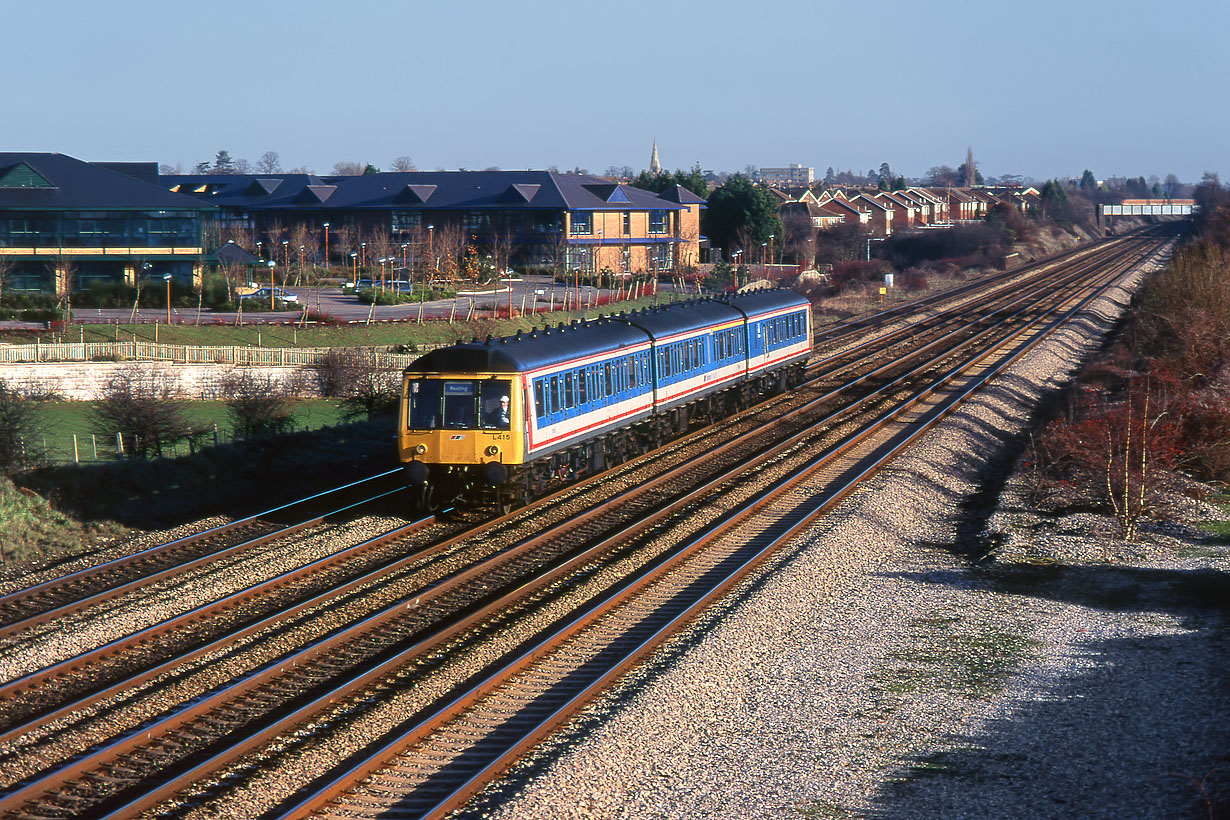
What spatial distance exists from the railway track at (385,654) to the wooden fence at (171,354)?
22978 millimetres

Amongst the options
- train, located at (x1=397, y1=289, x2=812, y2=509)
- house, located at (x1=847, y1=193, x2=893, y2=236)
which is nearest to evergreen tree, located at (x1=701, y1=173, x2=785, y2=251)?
house, located at (x1=847, y1=193, x2=893, y2=236)

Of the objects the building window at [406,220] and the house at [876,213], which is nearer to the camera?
the building window at [406,220]

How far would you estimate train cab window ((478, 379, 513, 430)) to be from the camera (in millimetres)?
20172

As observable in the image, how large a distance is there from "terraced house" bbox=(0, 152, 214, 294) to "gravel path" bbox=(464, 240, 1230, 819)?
5318cm

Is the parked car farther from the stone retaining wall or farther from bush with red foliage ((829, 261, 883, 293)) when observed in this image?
bush with red foliage ((829, 261, 883, 293))

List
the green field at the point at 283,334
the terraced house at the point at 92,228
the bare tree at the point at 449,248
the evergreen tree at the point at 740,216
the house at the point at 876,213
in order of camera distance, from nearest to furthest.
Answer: the green field at the point at 283,334
the terraced house at the point at 92,228
the bare tree at the point at 449,248
the evergreen tree at the point at 740,216
the house at the point at 876,213

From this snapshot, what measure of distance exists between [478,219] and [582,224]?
7083 millimetres

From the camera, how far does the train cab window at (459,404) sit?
20.2 m

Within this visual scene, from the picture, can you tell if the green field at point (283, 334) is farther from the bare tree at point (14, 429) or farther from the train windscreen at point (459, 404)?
the train windscreen at point (459, 404)

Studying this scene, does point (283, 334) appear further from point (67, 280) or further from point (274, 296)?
point (67, 280)

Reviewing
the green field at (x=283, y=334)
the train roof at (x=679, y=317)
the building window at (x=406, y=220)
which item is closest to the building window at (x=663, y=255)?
the building window at (x=406, y=220)

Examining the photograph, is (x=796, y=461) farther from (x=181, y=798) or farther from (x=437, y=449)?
(x=181, y=798)

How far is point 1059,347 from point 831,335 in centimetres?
1082

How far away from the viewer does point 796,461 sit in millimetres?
26578
